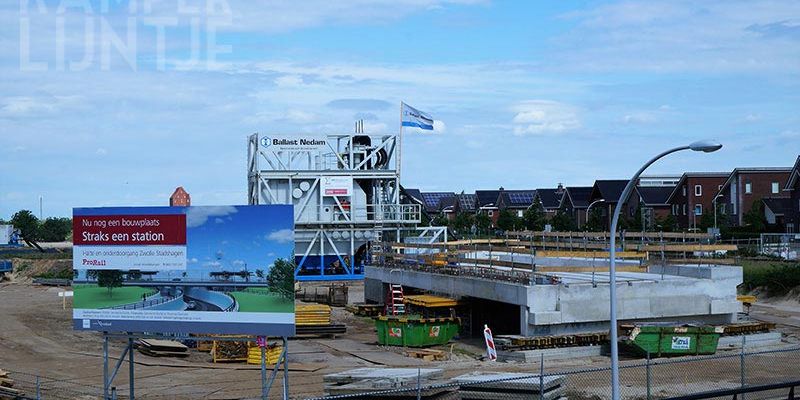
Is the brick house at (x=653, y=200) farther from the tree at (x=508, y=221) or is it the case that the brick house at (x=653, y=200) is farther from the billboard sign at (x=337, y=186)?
the billboard sign at (x=337, y=186)

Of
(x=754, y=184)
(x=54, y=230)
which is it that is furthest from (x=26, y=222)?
(x=754, y=184)

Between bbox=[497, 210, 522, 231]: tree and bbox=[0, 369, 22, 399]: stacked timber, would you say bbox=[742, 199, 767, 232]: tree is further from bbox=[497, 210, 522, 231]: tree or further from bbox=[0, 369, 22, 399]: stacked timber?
bbox=[0, 369, 22, 399]: stacked timber

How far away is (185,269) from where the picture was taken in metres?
22.1

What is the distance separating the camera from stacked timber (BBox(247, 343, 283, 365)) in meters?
31.0

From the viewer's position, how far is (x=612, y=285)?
17.5 meters

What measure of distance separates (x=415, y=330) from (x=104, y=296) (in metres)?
14.4

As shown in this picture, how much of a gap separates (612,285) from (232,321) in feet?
28.5

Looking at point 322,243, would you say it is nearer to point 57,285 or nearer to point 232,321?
point 57,285

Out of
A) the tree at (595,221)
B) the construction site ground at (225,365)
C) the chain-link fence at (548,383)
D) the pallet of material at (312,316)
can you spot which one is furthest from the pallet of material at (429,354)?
the tree at (595,221)

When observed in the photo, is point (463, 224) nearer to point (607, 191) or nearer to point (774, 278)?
point (607, 191)

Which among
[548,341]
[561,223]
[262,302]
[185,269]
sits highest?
[561,223]

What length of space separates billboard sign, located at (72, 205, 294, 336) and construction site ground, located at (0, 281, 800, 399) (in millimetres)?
4426

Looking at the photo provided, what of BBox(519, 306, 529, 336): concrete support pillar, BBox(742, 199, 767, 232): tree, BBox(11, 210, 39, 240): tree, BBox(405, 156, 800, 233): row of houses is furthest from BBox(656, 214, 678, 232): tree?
BBox(11, 210, 39, 240): tree

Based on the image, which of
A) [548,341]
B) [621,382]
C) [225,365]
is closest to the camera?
[621,382]
